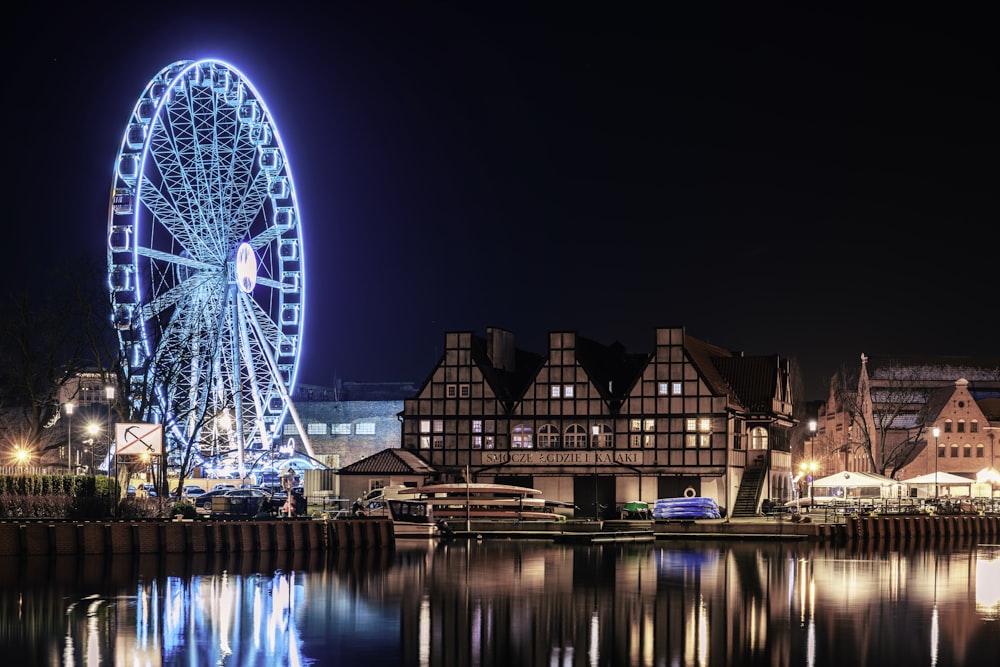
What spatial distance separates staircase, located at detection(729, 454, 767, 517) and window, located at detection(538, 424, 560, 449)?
11.8m

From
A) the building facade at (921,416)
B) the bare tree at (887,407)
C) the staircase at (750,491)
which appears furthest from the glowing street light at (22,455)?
the bare tree at (887,407)

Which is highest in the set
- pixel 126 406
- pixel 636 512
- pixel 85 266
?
pixel 85 266

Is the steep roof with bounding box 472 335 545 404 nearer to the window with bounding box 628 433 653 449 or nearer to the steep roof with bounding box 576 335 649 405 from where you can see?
the steep roof with bounding box 576 335 649 405

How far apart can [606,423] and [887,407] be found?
5856cm

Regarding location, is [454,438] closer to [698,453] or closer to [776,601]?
[698,453]

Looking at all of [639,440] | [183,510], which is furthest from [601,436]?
[183,510]

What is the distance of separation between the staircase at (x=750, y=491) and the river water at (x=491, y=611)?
30654 millimetres

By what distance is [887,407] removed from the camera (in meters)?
139

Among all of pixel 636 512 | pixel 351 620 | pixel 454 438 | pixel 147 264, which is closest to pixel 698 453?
pixel 636 512

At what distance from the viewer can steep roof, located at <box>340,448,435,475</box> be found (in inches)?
3430

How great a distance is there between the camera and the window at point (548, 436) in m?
90.6

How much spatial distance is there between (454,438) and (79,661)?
64637 millimetres

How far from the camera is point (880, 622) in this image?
35750mm

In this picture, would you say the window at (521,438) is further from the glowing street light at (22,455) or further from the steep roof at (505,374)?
the glowing street light at (22,455)
